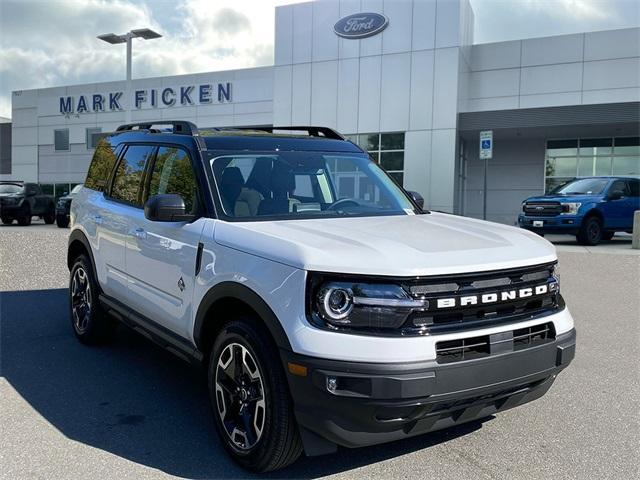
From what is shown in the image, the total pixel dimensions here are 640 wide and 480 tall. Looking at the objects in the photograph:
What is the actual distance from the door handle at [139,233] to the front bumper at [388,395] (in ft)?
6.22

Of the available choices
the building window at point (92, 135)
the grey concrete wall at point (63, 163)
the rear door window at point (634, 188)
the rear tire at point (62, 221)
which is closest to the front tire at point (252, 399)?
the rear door window at point (634, 188)

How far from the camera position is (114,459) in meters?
3.23

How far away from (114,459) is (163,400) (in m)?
0.90

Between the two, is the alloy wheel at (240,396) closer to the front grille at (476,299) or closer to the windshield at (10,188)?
the front grille at (476,299)

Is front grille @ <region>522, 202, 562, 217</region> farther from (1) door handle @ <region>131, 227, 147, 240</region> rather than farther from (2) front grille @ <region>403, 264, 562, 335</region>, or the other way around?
(1) door handle @ <region>131, 227, 147, 240</region>

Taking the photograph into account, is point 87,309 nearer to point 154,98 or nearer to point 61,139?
point 154,98

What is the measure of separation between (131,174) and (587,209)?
1347cm

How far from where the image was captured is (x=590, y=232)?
15.3m

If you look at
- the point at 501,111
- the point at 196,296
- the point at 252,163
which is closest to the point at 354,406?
the point at 196,296

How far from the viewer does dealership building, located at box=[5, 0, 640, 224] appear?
23734 mm

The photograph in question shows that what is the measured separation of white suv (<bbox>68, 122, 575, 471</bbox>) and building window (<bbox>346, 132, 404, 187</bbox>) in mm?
21377

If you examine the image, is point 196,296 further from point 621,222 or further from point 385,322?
point 621,222

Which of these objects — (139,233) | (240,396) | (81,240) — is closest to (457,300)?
(240,396)

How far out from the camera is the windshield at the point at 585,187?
1580 cm
